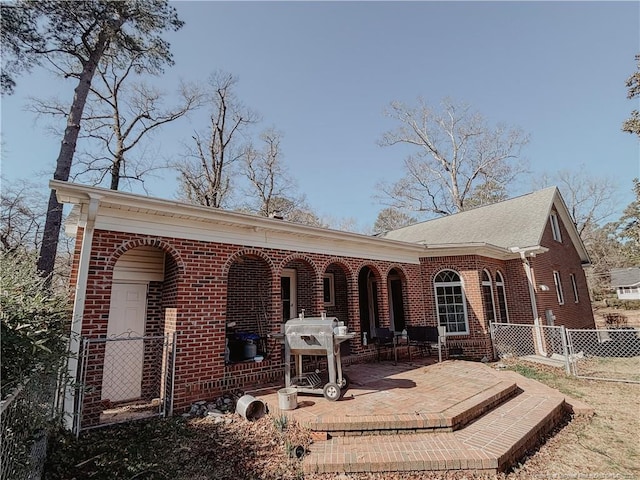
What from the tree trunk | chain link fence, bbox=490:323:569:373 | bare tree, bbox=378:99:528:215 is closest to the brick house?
chain link fence, bbox=490:323:569:373

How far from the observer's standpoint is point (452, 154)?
23609 mm

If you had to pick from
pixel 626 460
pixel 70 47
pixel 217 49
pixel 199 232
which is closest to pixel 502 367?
pixel 626 460

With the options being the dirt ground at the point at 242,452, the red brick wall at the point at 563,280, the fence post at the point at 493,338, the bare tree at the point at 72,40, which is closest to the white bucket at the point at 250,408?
the dirt ground at the point at 242,452

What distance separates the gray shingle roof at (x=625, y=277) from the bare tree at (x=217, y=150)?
44911 millimetres

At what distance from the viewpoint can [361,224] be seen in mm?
32812

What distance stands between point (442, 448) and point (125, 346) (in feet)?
19.1

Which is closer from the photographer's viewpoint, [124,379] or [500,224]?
[124,379]

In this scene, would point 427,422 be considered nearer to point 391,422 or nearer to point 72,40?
point 391,422

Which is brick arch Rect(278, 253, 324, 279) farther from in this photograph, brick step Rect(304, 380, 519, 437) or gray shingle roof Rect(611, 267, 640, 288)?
gray shingle roof Rect(611, 267, 640, 288)

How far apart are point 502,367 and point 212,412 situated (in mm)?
7719

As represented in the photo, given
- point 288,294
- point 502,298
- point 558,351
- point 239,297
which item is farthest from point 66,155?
point 558,351

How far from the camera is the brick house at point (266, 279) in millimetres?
5082

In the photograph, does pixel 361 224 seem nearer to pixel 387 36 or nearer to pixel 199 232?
pixel 387 36

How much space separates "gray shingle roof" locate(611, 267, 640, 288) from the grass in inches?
1735
